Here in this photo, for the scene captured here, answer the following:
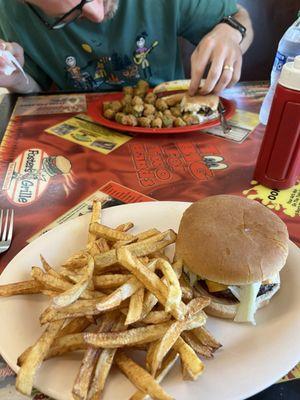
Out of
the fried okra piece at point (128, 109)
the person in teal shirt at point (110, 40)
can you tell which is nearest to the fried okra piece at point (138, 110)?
the fried okra piece at point (128, 109)

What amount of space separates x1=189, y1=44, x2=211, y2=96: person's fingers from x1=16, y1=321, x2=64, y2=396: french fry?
1.36 m

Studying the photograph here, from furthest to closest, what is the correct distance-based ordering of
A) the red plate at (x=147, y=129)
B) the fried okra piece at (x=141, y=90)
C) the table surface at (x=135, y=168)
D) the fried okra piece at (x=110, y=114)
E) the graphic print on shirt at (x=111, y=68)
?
the graphic print on shirt at (x=111, y=68)
the fried okra piece at (x=141, y=90)
the fried okra piece at (x=110, y=114)
the red plate at (x=147, y=129)
the table surface at (x=135, y=168)

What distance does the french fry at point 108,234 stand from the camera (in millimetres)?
952

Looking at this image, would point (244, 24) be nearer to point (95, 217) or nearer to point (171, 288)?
point (95, 217)

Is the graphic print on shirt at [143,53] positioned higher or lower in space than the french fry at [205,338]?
higher

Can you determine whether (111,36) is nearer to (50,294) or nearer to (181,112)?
(181,112)

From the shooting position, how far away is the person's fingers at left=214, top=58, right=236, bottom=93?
5.78 ft

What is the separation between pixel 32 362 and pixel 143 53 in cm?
200

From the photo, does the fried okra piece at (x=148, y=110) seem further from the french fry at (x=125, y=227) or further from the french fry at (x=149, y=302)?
the french fry at (x=149, y=302)

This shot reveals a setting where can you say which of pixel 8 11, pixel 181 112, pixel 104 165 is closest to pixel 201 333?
pixel 104 165

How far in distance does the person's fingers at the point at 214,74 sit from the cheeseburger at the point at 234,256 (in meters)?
0.95

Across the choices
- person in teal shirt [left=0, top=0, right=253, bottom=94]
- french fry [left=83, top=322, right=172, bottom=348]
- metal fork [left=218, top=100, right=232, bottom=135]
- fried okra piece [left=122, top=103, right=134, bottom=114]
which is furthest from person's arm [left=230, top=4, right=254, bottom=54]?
french fry [left=83, top=322, right=172, bottom=348]

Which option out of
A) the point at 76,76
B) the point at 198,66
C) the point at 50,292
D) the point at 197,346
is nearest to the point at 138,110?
the point at 198,66

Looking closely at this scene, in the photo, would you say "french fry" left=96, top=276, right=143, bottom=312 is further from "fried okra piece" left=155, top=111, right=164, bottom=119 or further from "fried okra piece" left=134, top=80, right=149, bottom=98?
"fried okra piece" left=134, top=80, right=149, bottom=98
